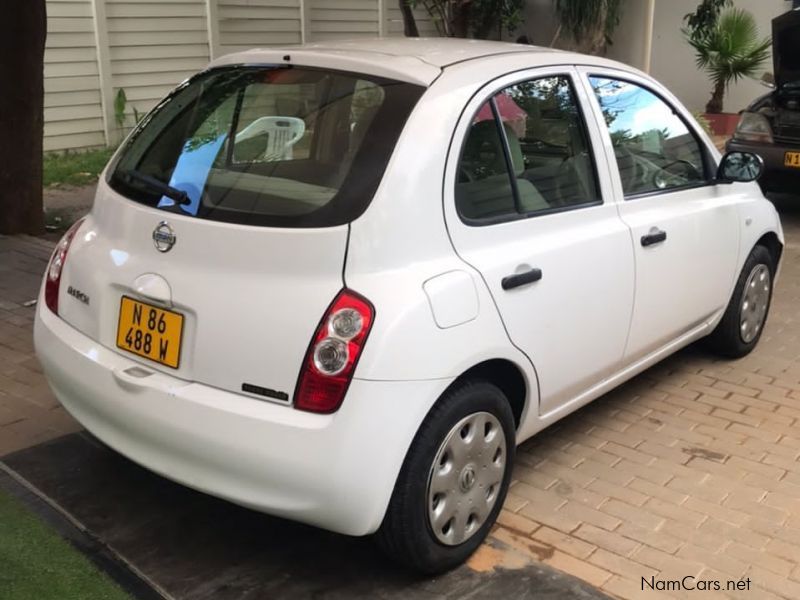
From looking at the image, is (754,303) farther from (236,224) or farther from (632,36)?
(632,36)

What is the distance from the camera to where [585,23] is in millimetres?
11656

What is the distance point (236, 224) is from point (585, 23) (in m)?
9.93

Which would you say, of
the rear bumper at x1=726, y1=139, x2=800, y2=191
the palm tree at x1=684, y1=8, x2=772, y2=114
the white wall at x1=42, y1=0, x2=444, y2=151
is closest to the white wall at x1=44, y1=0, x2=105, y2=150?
the white wall at x1=42, y1=0, x2=444, y2=151

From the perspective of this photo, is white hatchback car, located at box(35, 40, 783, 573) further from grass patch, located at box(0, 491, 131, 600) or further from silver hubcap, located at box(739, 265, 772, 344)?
silver hubcap, located at box(739, 265, 772, 344)

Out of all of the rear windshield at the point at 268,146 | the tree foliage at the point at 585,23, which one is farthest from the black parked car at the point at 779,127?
the rear windshield at the point at 268,146

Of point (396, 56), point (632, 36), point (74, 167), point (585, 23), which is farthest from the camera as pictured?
point (632, 36)

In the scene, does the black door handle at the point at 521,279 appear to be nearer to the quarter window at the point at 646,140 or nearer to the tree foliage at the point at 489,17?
the quarter window at the point at 646,140

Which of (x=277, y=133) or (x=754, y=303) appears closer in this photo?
(x=277, y=133)

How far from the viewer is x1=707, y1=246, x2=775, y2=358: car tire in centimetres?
481

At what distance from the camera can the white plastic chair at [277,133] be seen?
3.09 meters

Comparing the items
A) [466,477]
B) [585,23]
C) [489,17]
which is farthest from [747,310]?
[489,17]

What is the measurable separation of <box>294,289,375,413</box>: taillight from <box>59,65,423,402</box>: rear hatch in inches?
1.3

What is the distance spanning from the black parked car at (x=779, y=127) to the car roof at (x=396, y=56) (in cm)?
500

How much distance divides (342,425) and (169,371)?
2.12ft
